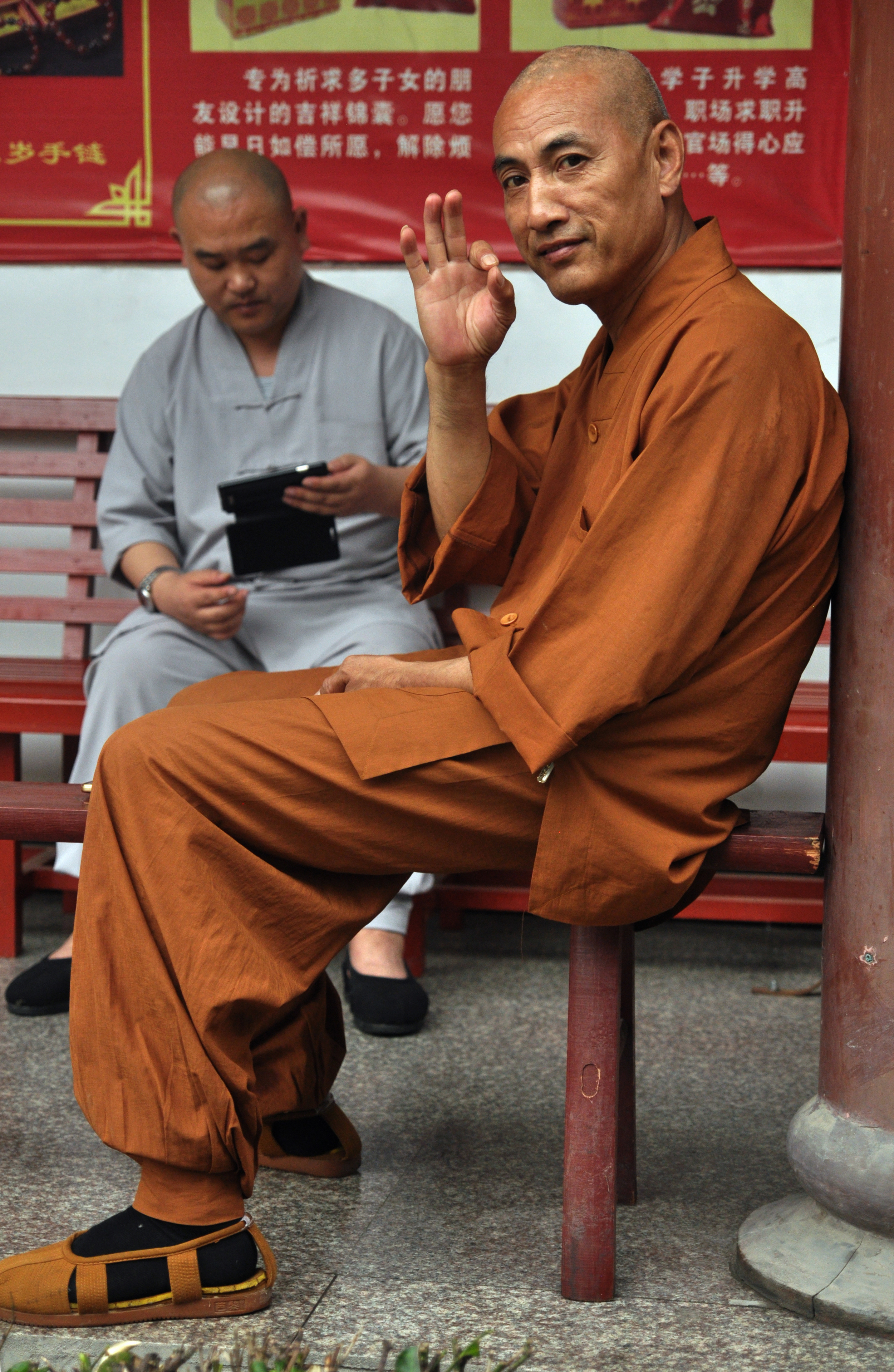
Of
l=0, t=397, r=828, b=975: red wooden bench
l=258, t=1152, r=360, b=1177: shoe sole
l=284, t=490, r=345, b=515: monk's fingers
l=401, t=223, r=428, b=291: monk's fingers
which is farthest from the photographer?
l=0, t=397, r=828, b=975: red wooden bench

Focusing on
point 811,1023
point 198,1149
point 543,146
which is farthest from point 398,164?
point 198,1149

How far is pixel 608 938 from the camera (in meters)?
1.91

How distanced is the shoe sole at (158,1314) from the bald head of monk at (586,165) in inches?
53.9

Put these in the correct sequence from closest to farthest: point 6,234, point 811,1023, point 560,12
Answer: point 811,1023
point 560,12
point 6,234

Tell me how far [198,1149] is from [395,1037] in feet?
3.72

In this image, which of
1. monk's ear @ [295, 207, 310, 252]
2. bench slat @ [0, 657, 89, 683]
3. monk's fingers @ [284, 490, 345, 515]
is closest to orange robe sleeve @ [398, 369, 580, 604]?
monk's fingers @ [284, 490, 345, 515]

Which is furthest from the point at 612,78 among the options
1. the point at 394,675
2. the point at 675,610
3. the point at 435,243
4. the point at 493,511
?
the point at 394,675

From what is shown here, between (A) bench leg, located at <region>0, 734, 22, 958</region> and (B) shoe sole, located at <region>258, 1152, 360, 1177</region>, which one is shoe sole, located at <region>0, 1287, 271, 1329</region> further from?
(A) bench leg, located at <region>0, 734, 22, 958</region>

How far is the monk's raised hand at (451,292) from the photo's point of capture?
6.60ft

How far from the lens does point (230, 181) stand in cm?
316

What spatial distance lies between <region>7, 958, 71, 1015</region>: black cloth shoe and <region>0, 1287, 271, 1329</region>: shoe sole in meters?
1.17

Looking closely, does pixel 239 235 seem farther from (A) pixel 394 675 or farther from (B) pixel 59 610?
(A) pixel 394 675

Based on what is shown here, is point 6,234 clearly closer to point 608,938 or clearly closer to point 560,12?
point 560,12

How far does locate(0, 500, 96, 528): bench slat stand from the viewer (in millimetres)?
3709
